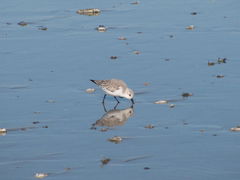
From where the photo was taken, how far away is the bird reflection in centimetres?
1366

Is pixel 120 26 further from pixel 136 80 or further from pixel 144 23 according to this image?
pixel 136 80

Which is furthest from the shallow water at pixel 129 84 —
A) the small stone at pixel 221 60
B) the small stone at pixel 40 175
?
the small stone at pixel 221 60

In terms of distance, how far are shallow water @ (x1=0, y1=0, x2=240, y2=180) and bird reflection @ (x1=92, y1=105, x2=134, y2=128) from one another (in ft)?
0.34

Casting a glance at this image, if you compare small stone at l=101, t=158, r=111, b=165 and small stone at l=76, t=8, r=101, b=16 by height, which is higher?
small stone at l=76, t=8, r=101, b=16

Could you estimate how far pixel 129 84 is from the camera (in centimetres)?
1605

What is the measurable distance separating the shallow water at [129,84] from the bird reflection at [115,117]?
4.1 inches

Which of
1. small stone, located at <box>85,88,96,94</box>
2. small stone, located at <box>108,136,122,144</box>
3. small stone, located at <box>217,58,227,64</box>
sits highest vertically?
small stone, located at <box>217,58,227,64</box>

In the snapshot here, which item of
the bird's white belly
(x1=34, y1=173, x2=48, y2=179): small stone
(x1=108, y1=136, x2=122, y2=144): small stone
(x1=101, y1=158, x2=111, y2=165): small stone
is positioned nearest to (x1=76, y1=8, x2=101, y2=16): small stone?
the bird's white belly

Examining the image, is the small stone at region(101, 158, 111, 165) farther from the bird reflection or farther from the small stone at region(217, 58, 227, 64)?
the small stone at region(217, 58, 227, 64)

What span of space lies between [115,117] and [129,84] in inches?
79.3

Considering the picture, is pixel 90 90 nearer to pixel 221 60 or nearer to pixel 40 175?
pixel 221 60

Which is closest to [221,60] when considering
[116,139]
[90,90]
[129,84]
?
[129,84]

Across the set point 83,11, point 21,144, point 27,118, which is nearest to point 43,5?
point 83,11

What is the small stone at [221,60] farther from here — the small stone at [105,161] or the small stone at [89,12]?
the small stone at [105,161]
